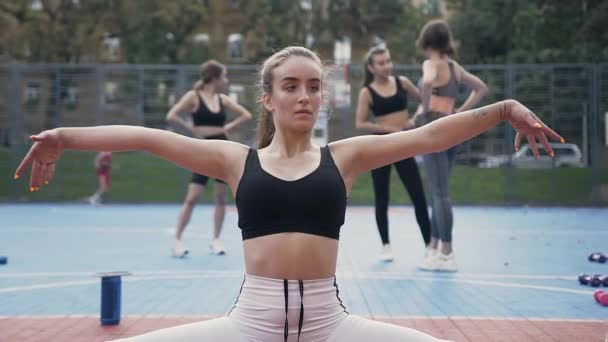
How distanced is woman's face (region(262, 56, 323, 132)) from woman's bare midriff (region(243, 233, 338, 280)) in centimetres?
44

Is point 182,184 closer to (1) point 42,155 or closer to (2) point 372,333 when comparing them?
(1) point 42,155

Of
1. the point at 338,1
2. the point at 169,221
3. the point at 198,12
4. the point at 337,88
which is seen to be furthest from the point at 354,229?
the point at 338,1

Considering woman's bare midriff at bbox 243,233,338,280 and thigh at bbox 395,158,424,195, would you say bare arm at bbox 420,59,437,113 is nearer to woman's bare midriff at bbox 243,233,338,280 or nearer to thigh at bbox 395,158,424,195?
thigh at bbox 395,158,424,195

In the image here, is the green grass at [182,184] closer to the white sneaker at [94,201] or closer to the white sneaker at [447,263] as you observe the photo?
the white sneaker at [94,201]

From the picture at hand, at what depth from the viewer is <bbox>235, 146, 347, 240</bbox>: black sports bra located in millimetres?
2719

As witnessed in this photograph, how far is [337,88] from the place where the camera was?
17594 millimetres

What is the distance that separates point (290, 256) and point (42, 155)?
0.97 metres

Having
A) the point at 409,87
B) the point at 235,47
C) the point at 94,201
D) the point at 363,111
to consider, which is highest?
the point at 235,47

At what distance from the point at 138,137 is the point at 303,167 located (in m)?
0.65

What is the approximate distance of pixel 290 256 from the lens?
8.79 feet

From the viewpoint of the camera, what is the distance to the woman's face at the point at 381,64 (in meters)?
7.79

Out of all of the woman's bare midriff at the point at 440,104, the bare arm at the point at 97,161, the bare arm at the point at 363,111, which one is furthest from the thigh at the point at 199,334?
the bare arm at the point at 97,161

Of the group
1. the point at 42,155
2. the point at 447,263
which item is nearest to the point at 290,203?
the point at 42,155

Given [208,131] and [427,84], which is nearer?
[427,84]
